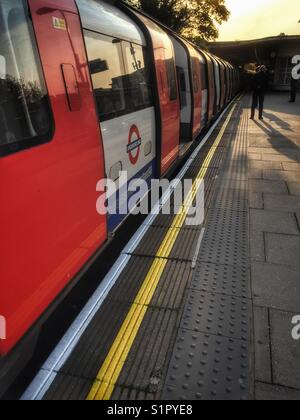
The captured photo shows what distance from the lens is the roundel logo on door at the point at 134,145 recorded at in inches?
171

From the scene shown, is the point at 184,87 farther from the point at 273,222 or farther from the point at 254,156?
the point at 273,222

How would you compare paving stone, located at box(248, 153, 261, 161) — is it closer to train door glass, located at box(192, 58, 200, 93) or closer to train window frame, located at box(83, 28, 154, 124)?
train door glass, located at box(192, 58, 200, 93)

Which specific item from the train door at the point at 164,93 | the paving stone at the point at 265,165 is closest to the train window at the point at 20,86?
the train door at the point at 164,93

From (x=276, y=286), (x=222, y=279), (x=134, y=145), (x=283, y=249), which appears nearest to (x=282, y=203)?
(x=283, y=249)

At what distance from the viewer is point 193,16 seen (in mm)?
35625

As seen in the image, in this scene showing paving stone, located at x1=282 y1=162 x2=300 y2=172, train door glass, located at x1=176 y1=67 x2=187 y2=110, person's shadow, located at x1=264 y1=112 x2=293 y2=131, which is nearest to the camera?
paving stone, located at x1=282 y1=162 x2=300 y2=172

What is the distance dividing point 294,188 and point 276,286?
3.47 m

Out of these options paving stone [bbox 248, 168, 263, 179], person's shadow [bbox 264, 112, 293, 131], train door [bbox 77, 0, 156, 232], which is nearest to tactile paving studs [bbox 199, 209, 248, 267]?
train door [bbox 77, 0, 156, 232]

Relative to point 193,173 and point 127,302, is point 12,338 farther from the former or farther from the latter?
point 193,173

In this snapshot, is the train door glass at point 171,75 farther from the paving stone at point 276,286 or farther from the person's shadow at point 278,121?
the person's shadow at point 278,121

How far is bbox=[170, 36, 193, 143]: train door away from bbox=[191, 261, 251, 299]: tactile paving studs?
5.87m

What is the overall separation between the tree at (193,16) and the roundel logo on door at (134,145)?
33.3m

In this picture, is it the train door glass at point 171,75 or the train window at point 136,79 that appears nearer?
the train window at point 136,79

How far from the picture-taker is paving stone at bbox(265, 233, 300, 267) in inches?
166
